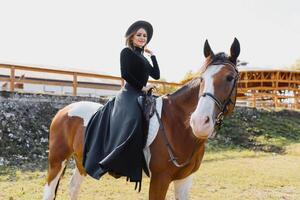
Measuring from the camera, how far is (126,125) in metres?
3.76

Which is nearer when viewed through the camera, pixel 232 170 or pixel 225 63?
pixel 225 63

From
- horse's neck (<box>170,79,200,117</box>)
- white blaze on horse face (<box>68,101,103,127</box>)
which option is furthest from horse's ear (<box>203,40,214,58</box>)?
white blaze on horse face (<box>68,101,103,127</box>)

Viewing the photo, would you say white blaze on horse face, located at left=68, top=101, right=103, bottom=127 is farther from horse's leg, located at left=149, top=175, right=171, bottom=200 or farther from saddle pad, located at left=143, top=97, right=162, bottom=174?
horse's leg, located at left=149, top=175, right=171, bottom=200

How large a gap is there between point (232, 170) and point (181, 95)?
7.70 meters

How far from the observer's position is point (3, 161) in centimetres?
1031

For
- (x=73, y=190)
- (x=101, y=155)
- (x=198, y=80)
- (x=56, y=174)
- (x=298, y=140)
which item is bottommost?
(x=298, y=140)

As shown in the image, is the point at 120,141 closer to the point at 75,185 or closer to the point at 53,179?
the point at 53,179

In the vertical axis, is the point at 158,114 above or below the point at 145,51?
below

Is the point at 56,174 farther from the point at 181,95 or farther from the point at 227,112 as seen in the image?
the point at 227,112

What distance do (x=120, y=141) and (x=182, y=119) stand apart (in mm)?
723

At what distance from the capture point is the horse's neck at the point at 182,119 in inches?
147

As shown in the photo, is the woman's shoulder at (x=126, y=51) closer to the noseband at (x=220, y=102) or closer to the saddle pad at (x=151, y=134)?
the saddle pad at (x=151, y=134)

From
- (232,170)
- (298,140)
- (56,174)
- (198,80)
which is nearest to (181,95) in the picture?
(198,80)

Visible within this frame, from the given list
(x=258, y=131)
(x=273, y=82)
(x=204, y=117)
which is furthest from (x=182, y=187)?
(x=273, y=82)
